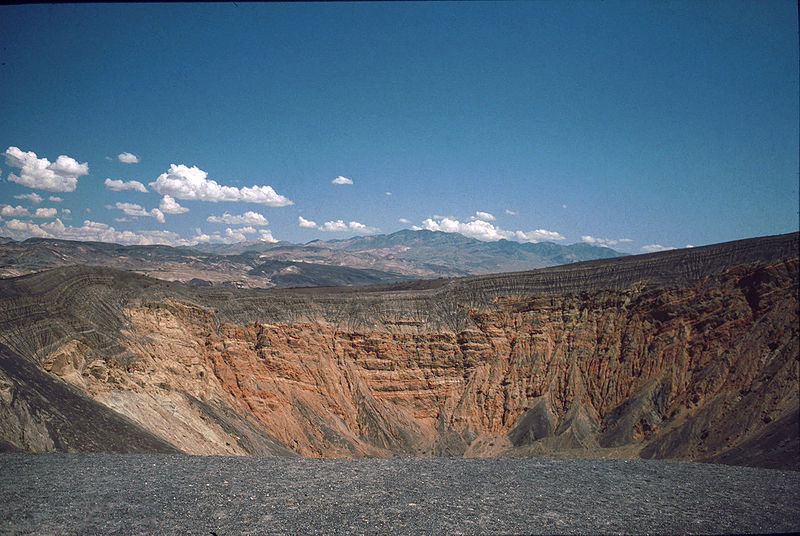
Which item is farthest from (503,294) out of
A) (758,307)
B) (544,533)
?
(544,533)

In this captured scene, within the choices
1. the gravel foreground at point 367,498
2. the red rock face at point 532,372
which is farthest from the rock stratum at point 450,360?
the gravel foreground at point 367,498

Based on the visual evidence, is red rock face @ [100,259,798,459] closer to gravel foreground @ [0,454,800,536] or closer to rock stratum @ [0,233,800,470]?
rock stratum @ [0,233,800,470]

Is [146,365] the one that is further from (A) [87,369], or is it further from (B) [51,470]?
(B) [51,470]

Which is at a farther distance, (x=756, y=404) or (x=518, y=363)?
(x=518, y=363)

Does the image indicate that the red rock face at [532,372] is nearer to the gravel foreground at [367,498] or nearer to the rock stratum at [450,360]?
the rock stratum at [450,360]

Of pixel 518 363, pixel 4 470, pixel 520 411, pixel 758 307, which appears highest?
pixel 758 307

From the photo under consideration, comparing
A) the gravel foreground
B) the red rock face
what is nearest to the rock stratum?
the red rock face
